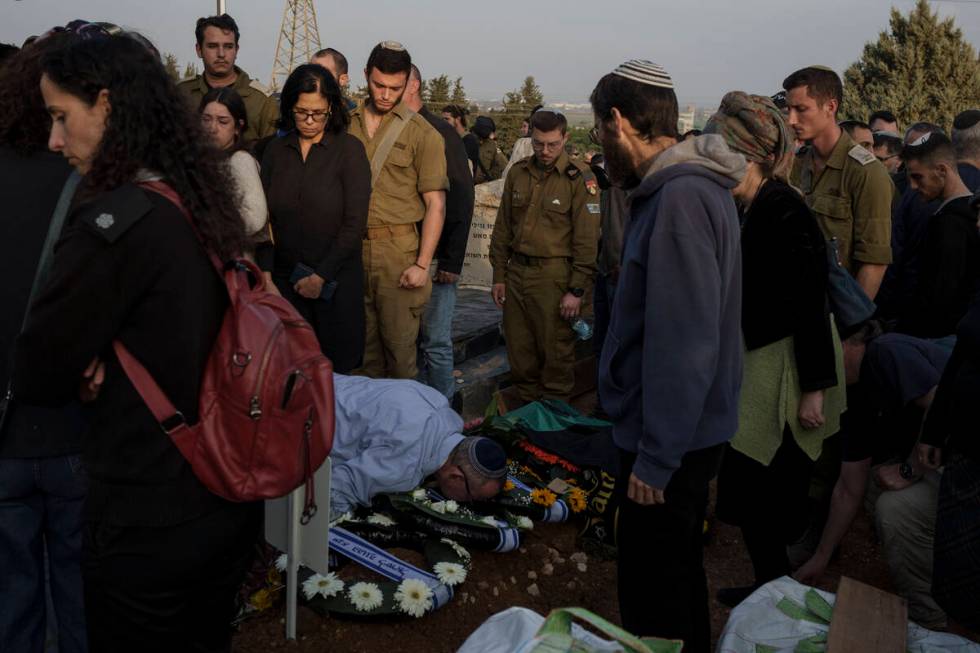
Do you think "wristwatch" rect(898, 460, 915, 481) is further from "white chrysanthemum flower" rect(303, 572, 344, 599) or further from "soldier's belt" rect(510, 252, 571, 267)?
"soldier's belt" rect(510, 252, 571, 267)

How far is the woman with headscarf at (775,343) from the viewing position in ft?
9.61

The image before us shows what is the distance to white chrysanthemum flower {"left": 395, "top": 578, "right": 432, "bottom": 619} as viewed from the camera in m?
3.34

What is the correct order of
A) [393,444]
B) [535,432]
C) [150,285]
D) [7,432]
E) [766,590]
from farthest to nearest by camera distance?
1. [535,432]
2. [393,444]
3. [766,590]
4. [7,432]
5. [150,285]

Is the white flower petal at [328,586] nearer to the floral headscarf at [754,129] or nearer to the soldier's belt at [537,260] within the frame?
the floral headscarf at [754,129]

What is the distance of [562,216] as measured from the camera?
5652 millimetres

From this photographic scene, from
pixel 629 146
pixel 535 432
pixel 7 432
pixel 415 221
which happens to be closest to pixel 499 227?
pixel 415 221

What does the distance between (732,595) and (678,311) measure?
6.27ft

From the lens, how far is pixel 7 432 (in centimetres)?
209

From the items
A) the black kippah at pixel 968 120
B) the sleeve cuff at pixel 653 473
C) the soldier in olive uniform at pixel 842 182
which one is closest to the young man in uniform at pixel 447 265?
the soldier in olive uniform at pixel 842 182

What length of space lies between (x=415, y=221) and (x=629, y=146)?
8.34 ft

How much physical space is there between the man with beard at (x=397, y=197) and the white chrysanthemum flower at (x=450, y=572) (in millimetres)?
1549

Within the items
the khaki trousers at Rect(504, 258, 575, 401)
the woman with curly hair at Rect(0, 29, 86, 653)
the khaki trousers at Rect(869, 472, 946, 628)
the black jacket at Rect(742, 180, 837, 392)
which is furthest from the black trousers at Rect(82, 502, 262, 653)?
the khaki trousers at Rect(504, 258, 575, 401)

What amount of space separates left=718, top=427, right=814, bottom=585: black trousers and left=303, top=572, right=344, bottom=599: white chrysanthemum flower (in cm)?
159

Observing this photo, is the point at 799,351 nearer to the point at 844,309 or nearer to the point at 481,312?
the point at 844,309
